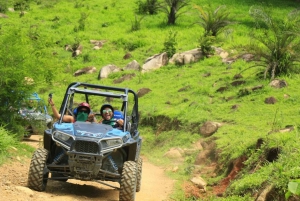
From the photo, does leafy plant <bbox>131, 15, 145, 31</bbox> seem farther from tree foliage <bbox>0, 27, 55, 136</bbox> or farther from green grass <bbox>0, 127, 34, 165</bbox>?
green grass <bbox>0, 127, 34, 165</bbox>

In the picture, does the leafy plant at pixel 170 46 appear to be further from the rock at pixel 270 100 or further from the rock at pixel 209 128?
the rock at pixel 209 128

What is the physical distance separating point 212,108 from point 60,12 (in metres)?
19.0

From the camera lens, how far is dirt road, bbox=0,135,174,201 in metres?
8.11

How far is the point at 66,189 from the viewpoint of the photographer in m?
9.66

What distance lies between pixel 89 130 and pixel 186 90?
11.9m

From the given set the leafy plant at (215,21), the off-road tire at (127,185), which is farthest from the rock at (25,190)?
the leafy plant at (215,21)

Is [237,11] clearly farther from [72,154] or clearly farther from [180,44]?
[72,154]

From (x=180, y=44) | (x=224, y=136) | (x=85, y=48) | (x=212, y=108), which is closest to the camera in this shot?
(x=224, y=136)

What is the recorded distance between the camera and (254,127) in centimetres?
1480

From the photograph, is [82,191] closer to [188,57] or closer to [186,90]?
[186,90]

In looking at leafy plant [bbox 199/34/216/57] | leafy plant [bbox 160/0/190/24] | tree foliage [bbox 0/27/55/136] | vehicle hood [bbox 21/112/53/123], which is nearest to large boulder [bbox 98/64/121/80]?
leafy plant [bbox 199/34/216/57]

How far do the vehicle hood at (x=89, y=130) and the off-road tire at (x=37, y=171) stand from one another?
482mm

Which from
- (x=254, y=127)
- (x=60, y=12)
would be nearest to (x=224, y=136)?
(x=254, y=127)

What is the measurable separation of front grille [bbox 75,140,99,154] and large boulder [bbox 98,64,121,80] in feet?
53.2
